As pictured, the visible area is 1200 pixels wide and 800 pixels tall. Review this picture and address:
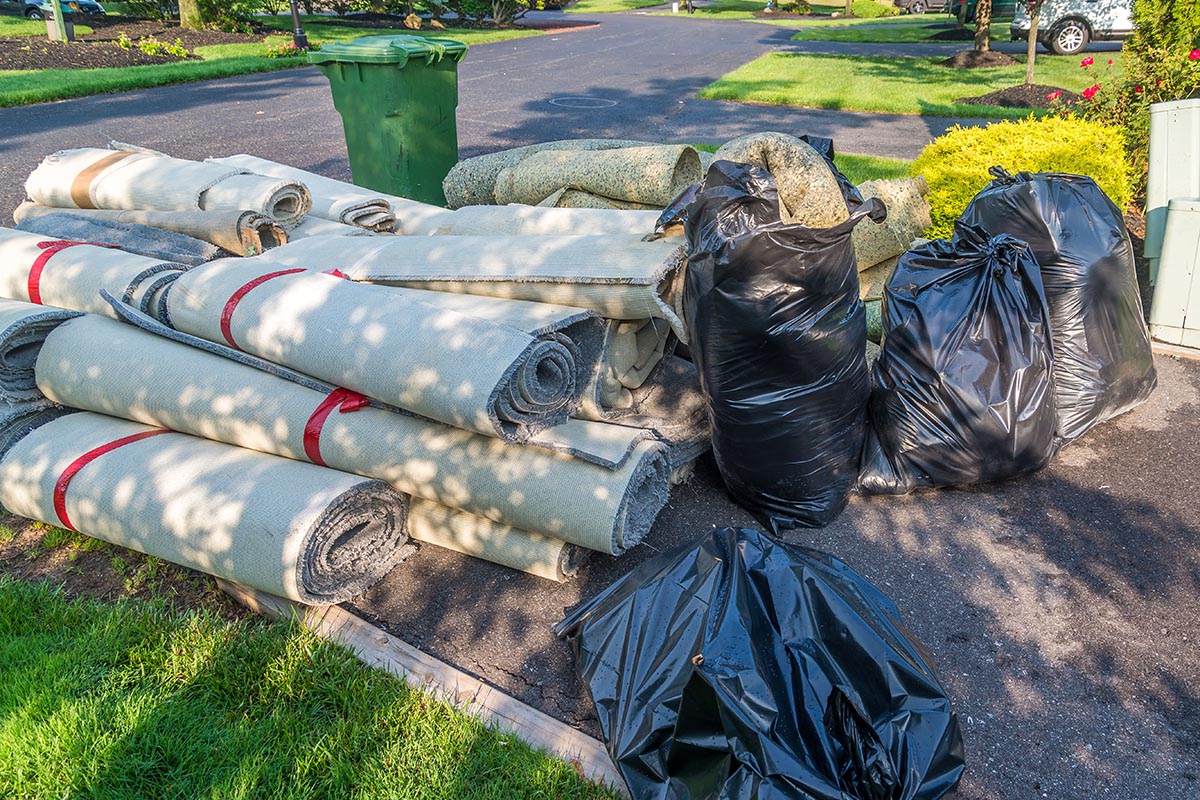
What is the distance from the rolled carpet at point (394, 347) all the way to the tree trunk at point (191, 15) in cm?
2004

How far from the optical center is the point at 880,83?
44.1 feet

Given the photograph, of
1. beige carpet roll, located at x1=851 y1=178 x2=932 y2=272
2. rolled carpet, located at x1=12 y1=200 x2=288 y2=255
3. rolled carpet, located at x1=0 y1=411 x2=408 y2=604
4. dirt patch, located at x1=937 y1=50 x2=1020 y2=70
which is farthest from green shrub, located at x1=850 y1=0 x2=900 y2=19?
rolled carpet, located at x1=0 y1=411 x2=408 y2=604

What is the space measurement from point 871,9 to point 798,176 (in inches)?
1482

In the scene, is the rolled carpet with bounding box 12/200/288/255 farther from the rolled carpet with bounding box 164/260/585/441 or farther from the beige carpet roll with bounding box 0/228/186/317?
the rolled carpet with bounding box 164/260/585/441

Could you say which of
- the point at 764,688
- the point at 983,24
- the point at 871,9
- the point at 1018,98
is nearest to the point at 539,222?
the point at 764,688

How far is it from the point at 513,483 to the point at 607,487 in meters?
0.30

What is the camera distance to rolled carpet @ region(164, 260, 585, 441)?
2.46 m

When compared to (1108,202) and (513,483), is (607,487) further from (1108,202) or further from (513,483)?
(1108,202)

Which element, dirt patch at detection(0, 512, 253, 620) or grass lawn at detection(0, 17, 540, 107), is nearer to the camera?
dirt patch at detection(0, 512, 253, 620)

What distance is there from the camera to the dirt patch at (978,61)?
49.9 ft

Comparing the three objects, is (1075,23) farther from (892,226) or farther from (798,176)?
(798,176)

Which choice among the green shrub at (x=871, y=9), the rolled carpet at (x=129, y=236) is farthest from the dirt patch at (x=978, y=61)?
the green shrub at (x=871, y=9)

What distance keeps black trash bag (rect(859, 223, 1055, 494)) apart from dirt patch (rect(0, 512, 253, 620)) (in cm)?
240

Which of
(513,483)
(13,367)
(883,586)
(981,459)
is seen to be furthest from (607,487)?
(13,367)
